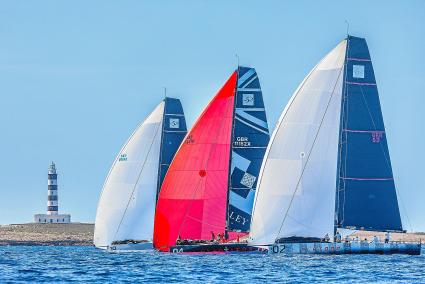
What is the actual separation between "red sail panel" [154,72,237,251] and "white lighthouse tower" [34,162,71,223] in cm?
8397

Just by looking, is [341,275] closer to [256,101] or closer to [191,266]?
[191,266]

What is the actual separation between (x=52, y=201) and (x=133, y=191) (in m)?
77.3

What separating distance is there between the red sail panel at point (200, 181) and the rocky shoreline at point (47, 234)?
66.0m

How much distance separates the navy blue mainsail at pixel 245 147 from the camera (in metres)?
82.6

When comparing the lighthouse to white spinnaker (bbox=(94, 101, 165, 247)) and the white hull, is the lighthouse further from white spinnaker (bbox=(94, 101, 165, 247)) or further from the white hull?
the white hull

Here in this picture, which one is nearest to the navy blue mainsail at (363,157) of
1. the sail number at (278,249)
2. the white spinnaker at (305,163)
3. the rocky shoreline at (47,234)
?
the white spinnaker at (305,163)

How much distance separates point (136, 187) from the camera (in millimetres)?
89500

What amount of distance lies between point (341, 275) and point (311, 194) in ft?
43.1

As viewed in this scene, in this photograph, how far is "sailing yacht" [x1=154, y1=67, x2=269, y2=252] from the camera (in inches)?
3184

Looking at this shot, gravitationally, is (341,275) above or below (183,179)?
below

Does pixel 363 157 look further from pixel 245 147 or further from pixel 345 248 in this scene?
pixel 245 147

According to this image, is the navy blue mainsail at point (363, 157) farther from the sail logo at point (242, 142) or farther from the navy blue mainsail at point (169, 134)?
the navy blue mainsail at point (169, 134)

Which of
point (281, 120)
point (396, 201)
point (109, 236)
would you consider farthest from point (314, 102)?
point (109, 236)

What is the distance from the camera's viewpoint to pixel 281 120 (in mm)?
74438
